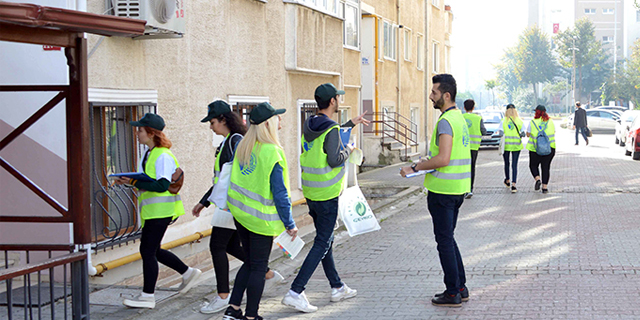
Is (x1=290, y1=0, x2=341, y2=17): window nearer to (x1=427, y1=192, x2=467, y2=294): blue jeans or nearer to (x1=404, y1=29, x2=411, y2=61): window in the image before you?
(x1=427, y1=192, x2=467, y2=294): blue jeans

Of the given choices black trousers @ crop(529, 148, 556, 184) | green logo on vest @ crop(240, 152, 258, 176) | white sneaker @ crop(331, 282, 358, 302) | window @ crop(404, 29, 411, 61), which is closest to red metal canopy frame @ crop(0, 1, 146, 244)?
green logo on vest @ crop(240, 152, 258, 176)

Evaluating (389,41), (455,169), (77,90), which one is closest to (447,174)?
(455,169)

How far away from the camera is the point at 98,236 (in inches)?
320

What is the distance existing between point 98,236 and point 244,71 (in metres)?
4.16

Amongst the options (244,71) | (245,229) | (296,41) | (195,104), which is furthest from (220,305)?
(296,41)

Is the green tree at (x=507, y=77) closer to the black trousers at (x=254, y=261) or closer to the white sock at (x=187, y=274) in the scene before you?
the white sock at (x=187, y=274)

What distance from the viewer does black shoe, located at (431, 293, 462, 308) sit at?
21.0 feet

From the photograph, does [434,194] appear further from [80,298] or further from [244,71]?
[244,71]

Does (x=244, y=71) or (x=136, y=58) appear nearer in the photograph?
(x=136, y=58)

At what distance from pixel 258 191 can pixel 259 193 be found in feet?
0.05

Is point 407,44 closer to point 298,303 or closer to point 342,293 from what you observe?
point 342,293

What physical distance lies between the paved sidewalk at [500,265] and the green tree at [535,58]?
3752 inches

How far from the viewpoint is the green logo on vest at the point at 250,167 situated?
5535 millimetres

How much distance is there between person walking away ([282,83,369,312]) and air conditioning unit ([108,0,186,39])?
2.53 meters
